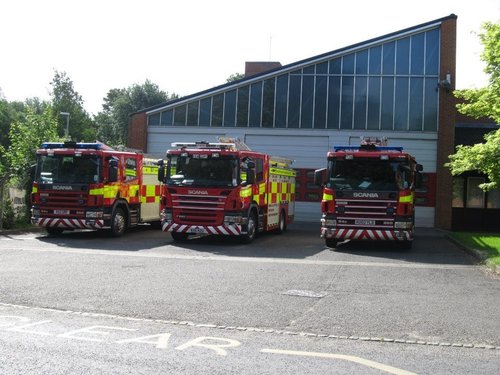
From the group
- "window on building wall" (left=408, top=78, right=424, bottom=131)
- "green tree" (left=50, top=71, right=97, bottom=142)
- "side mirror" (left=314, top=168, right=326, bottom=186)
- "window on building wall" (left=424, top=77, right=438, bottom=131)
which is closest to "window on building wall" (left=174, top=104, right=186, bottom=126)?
"window on building wall" (left=408, top=78, right=424, bottom=131)

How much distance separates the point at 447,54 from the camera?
2697 centimetres

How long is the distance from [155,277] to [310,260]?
4.42 m

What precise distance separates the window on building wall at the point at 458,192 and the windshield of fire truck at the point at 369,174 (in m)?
13.0

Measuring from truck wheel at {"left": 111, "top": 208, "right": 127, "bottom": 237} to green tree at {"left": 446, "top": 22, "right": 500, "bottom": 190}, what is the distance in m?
10.2

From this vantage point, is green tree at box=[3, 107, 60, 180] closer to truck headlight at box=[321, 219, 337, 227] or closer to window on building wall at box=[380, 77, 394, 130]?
truck headlight at box=[321, 219, 337, 227]

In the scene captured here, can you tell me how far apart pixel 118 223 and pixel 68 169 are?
7.66 feet

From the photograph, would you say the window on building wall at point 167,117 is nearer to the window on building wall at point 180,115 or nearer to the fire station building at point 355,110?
the fire station building at point 355,110

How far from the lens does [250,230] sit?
56.4ft

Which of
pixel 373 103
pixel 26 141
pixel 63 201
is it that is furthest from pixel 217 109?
pixel 63 201

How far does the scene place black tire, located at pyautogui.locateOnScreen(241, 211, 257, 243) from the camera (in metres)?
16.9

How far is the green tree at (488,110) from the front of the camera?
47.1 ft

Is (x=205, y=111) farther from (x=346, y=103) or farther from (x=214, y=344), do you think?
(x=214, y=344)

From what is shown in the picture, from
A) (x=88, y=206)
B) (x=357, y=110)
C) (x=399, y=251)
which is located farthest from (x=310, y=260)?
(x=357, y=110)

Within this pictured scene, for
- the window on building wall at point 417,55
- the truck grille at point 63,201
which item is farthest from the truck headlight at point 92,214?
the window on building wall at point 417,55
